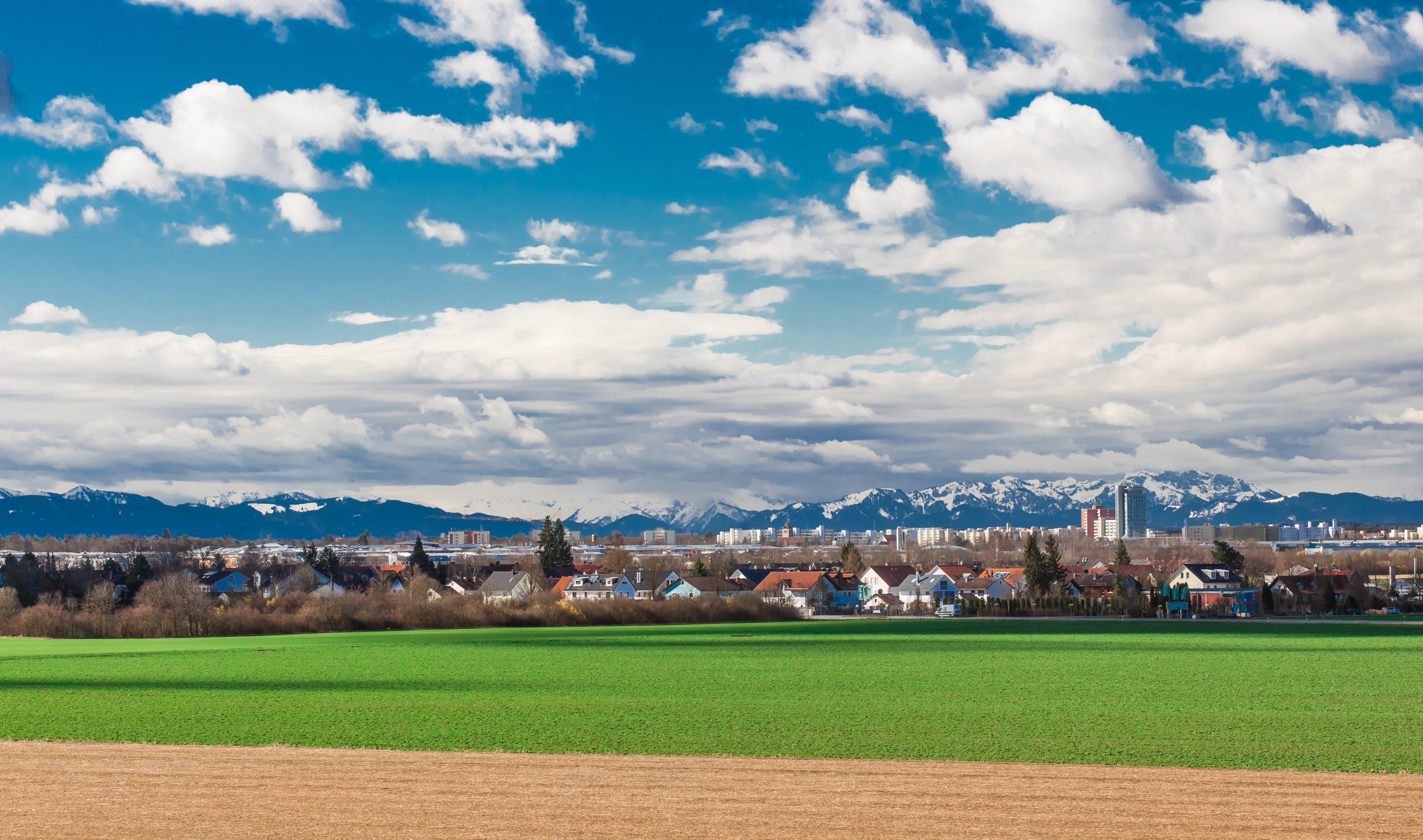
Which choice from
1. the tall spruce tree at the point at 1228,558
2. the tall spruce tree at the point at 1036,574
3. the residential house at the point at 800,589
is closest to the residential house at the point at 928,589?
the residential house at the point at 800,589

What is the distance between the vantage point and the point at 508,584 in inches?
5453

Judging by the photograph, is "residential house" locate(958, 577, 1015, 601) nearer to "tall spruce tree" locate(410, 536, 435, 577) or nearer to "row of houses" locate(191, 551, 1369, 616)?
"row of houses" locate(191, 551, 1369, 616)

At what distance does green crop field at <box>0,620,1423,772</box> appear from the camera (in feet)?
73.4

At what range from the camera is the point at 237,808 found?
1653cm

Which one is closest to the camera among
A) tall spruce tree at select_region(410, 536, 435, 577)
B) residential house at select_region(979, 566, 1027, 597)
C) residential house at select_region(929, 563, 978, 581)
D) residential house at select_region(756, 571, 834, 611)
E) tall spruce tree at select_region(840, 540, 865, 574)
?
residential house at select_region(756, 571, 834, 611)

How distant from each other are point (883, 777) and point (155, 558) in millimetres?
166361

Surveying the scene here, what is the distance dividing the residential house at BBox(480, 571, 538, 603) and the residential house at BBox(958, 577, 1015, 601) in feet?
148

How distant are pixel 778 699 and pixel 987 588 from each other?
106771mm

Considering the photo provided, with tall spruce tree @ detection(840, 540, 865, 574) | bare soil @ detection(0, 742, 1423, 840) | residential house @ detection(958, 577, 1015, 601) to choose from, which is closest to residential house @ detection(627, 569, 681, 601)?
tall spruce tree @ detection(840, 540, 865, 574)

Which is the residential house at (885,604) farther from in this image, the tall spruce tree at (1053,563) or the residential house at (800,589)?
the tall spruce tree at (1053,563)

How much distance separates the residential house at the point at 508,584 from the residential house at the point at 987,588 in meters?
45.1

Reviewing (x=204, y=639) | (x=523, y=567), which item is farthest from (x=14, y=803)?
(x=523, y=567)

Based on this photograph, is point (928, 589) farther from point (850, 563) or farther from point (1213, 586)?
point (1213, 586)

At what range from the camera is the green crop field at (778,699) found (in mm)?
22359
